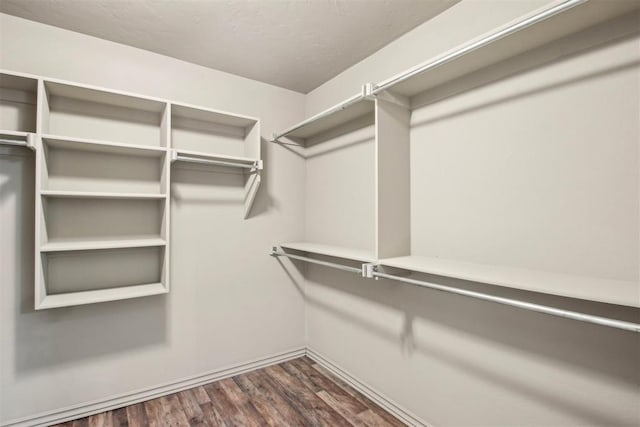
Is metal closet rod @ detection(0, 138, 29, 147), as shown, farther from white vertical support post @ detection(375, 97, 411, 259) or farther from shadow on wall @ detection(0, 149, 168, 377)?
white vertical support post @ detection(375, 97, 411, 259)

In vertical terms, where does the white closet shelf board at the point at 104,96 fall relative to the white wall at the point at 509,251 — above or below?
above

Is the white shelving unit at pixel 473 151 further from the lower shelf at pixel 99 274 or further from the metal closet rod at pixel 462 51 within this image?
the lower shelf at pixel 99 274

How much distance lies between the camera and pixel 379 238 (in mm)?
1636

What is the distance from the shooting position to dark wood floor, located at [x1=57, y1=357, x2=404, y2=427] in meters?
1.83

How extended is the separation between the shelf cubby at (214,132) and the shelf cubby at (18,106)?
2.40 feet

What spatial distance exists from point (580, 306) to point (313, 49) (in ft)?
6.68

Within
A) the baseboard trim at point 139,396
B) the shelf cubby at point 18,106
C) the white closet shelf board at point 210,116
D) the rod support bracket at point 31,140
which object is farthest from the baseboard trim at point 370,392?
the shelf cubby at point 18,106

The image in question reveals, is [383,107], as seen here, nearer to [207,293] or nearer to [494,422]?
[494,422]

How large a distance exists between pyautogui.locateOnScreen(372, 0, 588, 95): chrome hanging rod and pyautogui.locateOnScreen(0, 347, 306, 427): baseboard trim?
222 cm

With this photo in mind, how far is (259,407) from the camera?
77.5 inches

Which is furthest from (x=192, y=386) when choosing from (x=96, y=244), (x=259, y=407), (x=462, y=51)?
(x=462, y=51)

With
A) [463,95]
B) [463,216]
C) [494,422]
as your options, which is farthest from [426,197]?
[494,422]

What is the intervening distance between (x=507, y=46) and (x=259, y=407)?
2400 mm

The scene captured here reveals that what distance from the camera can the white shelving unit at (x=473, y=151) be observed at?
1072 millimetres
